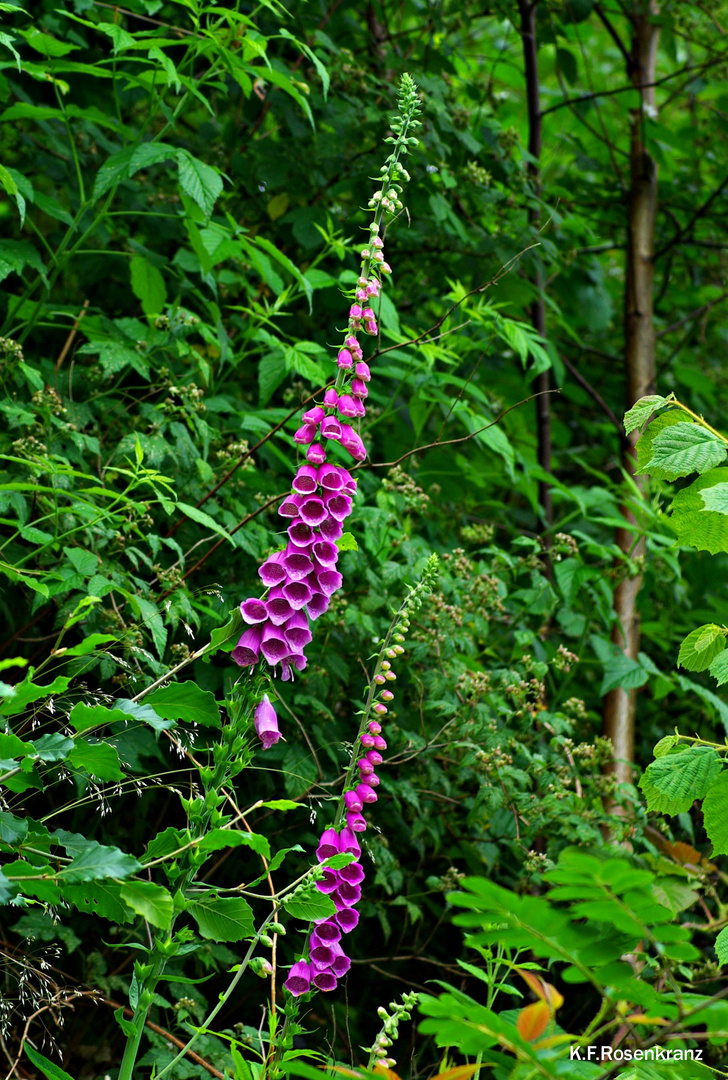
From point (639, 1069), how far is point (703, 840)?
2704mm

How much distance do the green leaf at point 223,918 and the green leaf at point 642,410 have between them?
1.10 meters

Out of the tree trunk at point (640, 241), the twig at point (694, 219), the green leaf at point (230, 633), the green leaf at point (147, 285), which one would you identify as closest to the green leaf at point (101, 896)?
the green leaf at point (230, 633)

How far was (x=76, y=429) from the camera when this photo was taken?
2395 millimetres

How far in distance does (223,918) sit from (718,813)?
86 cm

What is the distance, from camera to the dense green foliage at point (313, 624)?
1.38m

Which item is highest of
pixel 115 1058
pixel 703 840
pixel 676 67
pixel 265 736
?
pixel 676 67

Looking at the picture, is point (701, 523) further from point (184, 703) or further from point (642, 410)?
point (184, 703)

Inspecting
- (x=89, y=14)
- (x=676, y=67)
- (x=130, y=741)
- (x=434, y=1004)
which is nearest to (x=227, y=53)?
(x=89, y=14)

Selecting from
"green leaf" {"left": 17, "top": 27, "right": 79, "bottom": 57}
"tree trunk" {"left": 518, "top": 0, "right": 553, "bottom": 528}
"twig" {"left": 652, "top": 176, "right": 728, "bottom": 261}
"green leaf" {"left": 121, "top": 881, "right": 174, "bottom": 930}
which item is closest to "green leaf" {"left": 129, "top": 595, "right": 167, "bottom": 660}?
"green leaf" {"left": 121, "top": 881, "right": 174, "bottom": 930}

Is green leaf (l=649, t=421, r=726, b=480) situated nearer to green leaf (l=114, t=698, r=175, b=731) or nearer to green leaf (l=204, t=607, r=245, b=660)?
green leaf (l=204, t=607, r=245, b=660)

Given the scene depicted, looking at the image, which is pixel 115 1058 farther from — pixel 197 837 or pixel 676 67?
pixel 676 67

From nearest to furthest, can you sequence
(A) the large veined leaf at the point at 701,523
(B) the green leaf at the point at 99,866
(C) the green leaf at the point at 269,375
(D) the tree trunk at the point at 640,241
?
(B) the green leaf at the point at 99,866 < (A) the large veined leaf at the point at 701,523 < (C) the green leaf at the point at 269,375 < (D) the tree trunk at the point at 640,241

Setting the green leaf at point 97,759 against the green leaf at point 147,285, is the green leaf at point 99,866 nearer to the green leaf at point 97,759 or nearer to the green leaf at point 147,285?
the green leaf at point 97,759

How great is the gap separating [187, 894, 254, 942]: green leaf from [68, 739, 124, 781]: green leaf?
240mm
